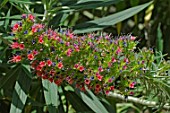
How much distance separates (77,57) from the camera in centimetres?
174

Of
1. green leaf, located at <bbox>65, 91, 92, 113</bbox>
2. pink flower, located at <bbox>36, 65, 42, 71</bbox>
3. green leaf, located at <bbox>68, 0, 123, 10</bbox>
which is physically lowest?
green leaf, located at <bbox>65, 91, 92, 113</bbox>

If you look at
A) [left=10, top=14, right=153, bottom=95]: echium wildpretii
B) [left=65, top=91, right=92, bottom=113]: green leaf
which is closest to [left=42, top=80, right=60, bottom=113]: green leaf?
[left=10, top=14, right=153, bottom=95]: echium wildpretii

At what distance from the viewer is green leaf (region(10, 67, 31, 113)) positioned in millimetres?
1949

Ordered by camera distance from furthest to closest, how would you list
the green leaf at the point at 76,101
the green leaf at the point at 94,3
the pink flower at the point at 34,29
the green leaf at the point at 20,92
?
the green leaf at the point at 76,101, the green leaf at the point at 94,3, the green leaf at the point at 20,92, the pink flower at the point at 34,29

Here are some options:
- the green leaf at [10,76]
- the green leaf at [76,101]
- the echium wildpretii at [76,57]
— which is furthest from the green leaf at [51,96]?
the green leaf at [76,101]

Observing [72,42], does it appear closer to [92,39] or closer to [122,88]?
[92,39]

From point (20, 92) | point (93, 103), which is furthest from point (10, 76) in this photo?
point (93, 103)

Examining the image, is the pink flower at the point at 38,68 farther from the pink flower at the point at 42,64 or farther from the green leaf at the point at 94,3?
the green leaf at the point at 94,3

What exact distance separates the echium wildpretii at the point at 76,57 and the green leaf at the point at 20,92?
0.83 feet

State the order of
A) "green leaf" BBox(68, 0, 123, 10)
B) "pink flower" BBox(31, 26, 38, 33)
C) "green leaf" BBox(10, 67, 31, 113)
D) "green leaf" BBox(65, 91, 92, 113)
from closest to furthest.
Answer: "pink flower" BBox(31, 26, 38, 33) < "green leaf" BBox(10, 67, 31, 113) < "green leaf" BBox(68, 0, 123, 10) < "green leaf" BBox(65, 91, 92, 113)

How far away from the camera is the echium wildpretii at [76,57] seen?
1.71 metres

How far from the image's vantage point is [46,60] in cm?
172

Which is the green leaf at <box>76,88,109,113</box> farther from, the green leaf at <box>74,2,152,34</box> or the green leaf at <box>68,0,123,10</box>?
the green leaf at <box>68,0,123,10</box>

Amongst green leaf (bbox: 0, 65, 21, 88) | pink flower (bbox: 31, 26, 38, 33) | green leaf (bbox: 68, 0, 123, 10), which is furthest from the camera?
green leaf (bbox: 68, 0, 123, 10)
